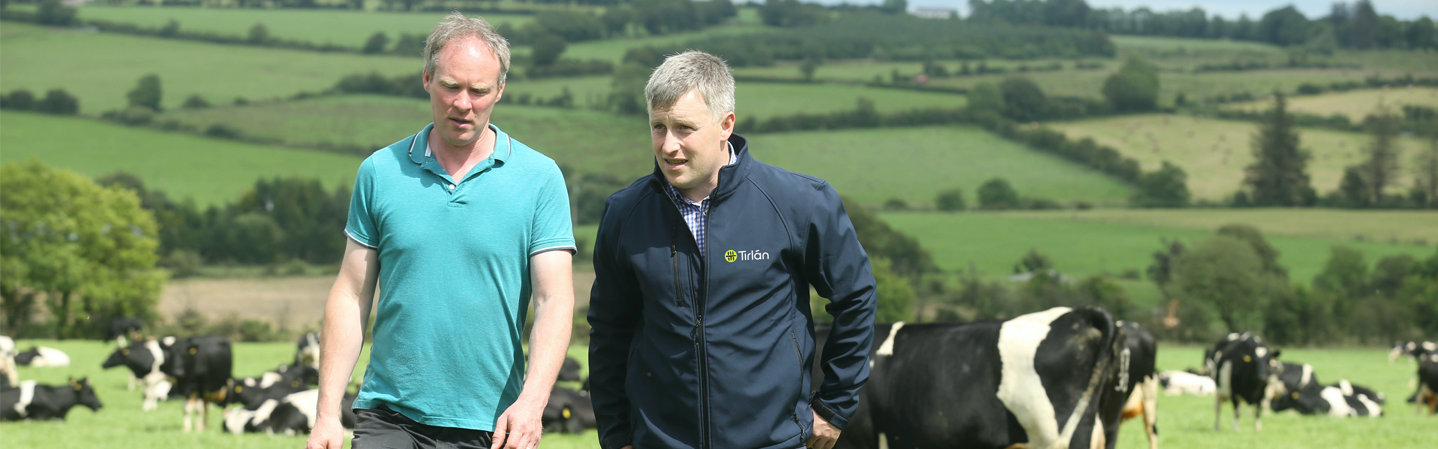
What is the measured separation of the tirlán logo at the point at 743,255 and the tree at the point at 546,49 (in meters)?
135

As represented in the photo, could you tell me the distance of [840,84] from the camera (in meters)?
130

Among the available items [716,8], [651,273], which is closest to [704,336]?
[651,273]

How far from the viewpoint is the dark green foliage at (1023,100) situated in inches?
4811

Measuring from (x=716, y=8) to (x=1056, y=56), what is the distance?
51694 mm

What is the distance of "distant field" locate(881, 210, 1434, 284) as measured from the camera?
88.4 metres

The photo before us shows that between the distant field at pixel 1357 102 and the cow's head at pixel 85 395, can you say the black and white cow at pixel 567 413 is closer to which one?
the cow's head at pixel 85 395

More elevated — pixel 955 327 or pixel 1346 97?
pixel 955 327

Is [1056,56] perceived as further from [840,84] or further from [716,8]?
[716,8]

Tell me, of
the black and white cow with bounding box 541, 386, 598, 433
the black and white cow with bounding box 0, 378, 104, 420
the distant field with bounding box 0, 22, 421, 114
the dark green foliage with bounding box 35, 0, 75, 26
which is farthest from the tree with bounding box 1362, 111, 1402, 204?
the dark green foliage with bounding box 35, 0, 75, 26

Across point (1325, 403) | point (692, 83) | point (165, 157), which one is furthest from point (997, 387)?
point (165, 157)

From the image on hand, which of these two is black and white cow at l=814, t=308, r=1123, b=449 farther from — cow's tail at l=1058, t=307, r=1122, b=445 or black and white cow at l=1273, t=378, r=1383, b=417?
black and white cow at l=1273, t=378, r=1383, b=417

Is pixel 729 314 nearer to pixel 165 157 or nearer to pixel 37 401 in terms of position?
pixel 37 401

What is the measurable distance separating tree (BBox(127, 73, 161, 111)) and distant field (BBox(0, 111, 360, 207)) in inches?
194

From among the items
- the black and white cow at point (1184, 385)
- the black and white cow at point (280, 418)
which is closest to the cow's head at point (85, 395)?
the black and white cow at point (280, 418)
